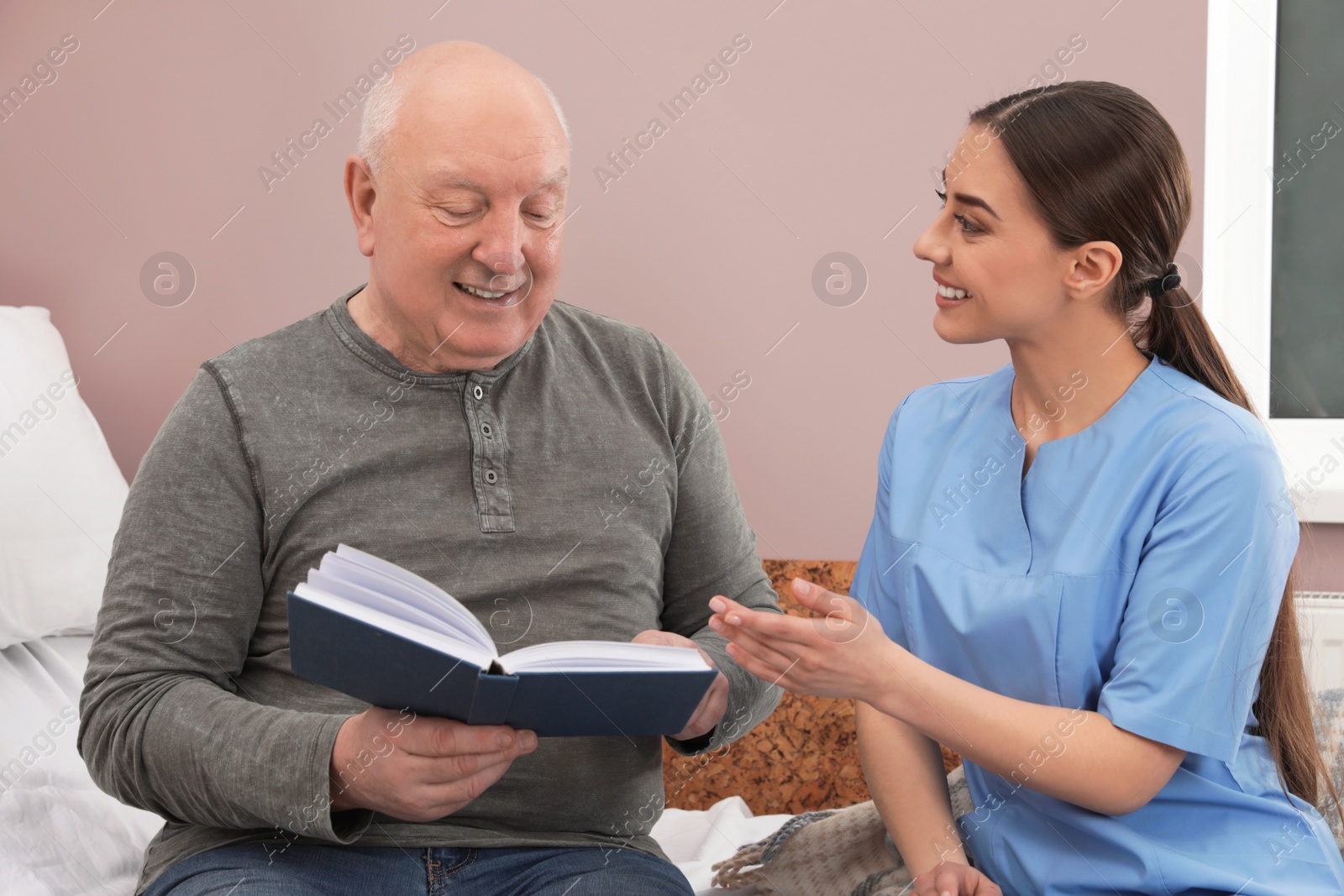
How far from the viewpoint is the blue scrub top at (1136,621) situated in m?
1.04

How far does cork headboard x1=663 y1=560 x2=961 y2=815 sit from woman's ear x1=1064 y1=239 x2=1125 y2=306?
0.88 meters

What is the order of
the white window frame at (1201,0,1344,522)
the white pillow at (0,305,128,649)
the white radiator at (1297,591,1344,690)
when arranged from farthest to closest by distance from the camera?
1. the white window frame at (1201,0,1344,522)
2. the white radiator at (1297,591,1344,690)
3. the white pillow at (0,305,128,649)

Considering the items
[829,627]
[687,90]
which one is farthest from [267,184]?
[829,627]

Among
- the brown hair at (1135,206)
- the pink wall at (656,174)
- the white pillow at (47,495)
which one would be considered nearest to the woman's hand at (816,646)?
the brown hair at (1135,206)

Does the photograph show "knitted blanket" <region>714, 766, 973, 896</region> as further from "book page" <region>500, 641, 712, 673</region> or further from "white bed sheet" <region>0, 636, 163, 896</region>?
"white bed sheet" <region>0, 636, 163, 896</region>

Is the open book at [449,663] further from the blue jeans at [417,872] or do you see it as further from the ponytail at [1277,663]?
the ponytail at [1277,663]

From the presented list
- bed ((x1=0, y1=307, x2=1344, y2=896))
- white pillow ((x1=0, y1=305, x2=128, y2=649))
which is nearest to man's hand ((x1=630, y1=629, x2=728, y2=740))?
bed ((x1=0, y1=307, x2=1344, y2=896))

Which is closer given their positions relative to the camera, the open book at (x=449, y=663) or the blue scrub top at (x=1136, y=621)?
the open book at (x=449, y=663)

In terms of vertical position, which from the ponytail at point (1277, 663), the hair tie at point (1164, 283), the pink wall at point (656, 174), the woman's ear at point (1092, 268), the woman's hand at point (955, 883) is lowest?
the woman's hand at point (955, 883)

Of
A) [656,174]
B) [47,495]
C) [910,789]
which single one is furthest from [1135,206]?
[47,495]

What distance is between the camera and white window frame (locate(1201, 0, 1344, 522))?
194cm

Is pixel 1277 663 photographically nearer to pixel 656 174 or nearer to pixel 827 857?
pixel 827 857

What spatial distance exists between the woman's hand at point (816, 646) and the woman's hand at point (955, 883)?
0.20 meters

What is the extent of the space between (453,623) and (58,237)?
150 cm
